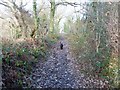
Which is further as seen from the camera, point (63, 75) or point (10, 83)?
point (63, 75)

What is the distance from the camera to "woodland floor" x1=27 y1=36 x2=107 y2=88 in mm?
8484

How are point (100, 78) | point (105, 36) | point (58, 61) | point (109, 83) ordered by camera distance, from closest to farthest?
point (109, 83)
point (100, 78)
point (105, 36)
point (58, 61)

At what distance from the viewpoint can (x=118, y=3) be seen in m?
9.29

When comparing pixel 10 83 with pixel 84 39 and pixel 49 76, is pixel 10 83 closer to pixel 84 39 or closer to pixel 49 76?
pixel 49 76

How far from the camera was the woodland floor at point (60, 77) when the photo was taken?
848 cm

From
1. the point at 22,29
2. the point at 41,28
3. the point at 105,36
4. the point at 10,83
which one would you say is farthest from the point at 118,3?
the point at 41,28

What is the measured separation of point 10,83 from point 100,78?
388 centimetres

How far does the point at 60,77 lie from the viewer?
9359mm

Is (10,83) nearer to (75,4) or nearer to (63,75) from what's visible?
(63,75)

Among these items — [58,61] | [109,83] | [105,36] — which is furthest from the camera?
[58,61]

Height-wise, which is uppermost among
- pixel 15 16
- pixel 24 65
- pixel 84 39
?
pixel 15 16

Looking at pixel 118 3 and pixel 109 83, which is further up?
pixel 118 3

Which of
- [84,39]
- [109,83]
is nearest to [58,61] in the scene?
[84,39]

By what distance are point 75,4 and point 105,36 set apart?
367 inches
